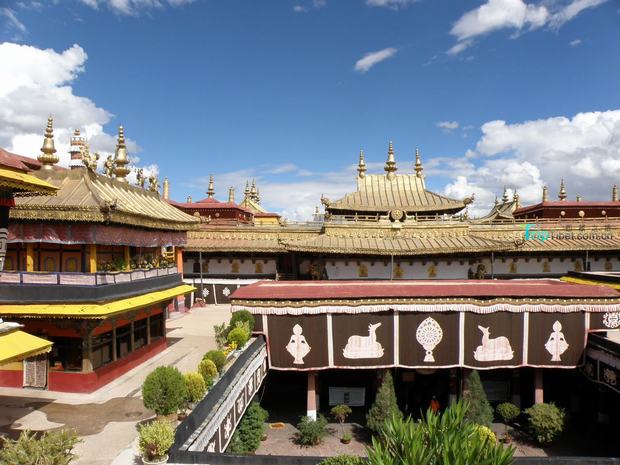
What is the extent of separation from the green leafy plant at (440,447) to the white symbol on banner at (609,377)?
1049 cm

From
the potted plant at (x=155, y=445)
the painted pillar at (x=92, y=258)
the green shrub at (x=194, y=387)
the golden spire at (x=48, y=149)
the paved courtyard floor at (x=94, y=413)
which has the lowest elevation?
the paved courtyard floor at (x=94, y=413)

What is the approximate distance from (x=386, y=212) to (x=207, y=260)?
1453cm

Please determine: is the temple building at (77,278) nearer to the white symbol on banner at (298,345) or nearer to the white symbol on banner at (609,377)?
the white symbol on banner at (298,345)

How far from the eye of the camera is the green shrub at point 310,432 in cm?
1576

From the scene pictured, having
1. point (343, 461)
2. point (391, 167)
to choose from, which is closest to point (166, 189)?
point (391, 167)

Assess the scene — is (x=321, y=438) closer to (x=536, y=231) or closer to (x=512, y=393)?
(x=512, y=393)

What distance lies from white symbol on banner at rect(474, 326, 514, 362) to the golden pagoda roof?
14.4 metres

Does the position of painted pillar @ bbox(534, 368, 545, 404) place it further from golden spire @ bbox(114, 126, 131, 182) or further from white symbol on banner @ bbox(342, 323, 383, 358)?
golden spire @ bbox(114, 126, 131, 182)

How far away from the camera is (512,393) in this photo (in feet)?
61.7

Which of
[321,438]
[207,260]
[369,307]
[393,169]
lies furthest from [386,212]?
[321,438]

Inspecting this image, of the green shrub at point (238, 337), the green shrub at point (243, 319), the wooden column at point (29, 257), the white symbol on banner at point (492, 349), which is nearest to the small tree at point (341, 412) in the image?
the green shrub at point (243, 319)

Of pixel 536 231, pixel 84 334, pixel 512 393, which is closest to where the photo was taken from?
pixel 84 334

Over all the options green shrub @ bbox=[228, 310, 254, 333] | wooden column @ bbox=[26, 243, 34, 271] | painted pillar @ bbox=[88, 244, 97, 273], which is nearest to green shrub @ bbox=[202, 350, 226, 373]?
green shrub @ bbox=[228, 310, 254, 333]

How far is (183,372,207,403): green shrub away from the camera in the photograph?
10484 mm
